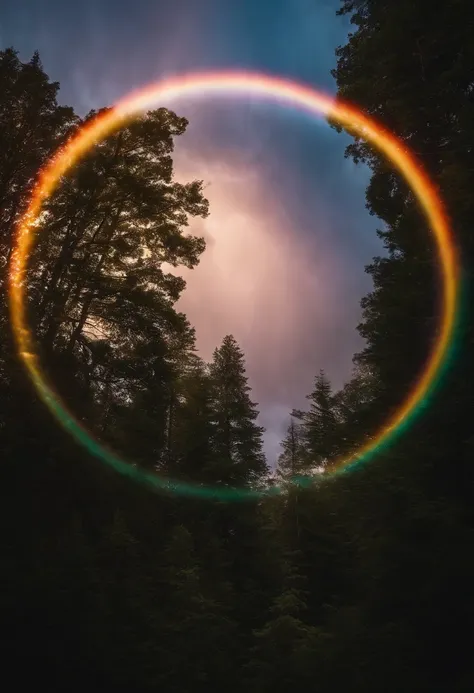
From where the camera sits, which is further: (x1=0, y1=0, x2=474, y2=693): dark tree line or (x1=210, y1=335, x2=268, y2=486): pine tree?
(x1=210, y1=335, x2=268, y2=486): pine tree

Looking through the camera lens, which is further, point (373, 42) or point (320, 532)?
point (320, 532)

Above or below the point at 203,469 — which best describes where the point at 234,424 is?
above

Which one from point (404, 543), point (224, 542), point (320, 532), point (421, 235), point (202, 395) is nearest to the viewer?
point (404, 543)

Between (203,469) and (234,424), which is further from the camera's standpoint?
(234,424)

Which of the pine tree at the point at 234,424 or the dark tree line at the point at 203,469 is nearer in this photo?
the dark tree line at the point at 203,469

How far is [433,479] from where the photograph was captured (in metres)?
7.12

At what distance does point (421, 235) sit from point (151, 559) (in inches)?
471

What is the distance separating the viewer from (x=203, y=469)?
19.4 metres

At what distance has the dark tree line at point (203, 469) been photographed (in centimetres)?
704

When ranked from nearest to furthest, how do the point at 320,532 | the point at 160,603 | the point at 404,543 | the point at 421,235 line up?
the point at 404,543 < the point at 421,235 < the point at 160,603 < the point at 320,532

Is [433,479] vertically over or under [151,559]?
over

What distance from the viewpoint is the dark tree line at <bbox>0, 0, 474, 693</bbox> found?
7.04m

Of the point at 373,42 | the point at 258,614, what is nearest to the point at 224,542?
the point at 258,614

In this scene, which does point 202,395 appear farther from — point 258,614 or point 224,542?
point 258,614
